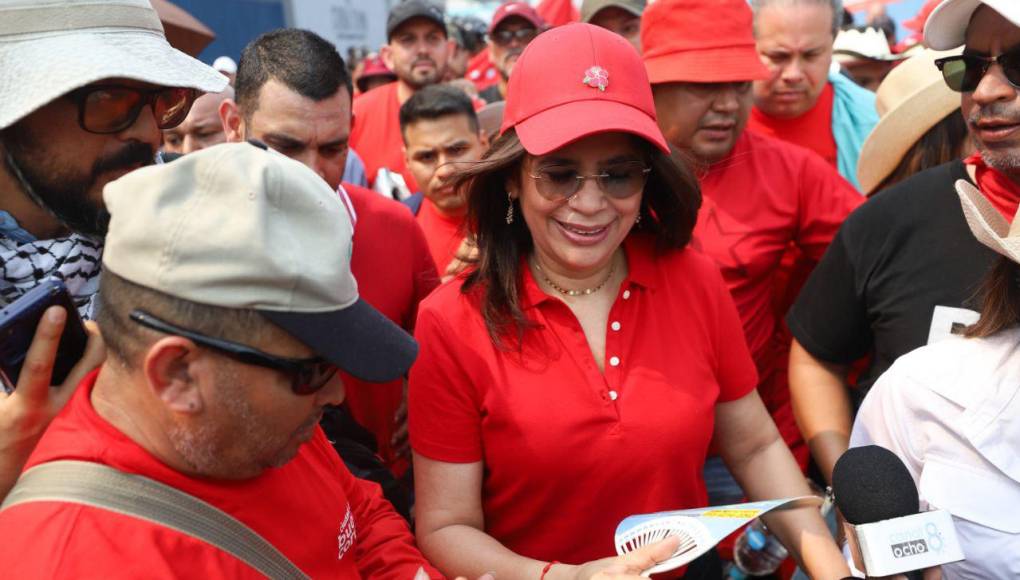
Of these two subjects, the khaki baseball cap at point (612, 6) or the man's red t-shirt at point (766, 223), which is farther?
the khaki baseball cap at point (612, 6)

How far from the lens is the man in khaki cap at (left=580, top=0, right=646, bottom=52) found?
562cm

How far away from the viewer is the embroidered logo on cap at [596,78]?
8.23ft

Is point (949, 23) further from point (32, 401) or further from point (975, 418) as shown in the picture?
point (32, 401)

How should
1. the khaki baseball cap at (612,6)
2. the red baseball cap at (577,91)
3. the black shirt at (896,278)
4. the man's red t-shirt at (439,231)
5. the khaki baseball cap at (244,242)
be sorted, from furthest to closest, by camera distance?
the khaki baseball cap at (612,6)
the man's red t-shirt at (439,231)
the black shirt at (896,278)
the red baseball cap at (577,91)
the khaki baseball cap at (244,242)

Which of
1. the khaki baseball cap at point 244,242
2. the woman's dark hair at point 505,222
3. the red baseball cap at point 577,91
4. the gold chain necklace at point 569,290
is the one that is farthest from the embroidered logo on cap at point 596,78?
the khaki baseball cap at point 244,242

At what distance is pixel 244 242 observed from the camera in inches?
63.4

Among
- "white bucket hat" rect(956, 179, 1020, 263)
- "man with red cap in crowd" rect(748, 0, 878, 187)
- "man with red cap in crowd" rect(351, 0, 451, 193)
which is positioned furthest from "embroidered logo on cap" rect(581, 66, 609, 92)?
"man with red cap in crowd" rect(351, 0, 451, 193)

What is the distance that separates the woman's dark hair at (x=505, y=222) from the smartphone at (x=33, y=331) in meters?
1.03

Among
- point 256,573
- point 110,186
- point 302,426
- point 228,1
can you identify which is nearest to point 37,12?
point 110,186

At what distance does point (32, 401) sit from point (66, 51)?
0.77 meters

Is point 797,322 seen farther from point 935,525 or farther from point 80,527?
point 80,527

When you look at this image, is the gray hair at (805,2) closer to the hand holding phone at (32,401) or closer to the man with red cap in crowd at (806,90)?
the man with red cap in crowd at (806,90)

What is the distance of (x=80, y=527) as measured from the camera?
5.00ft

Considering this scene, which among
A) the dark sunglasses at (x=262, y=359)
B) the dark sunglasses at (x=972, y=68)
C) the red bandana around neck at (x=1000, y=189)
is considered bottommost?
the dark sunglasses at (x=262, y=359)
